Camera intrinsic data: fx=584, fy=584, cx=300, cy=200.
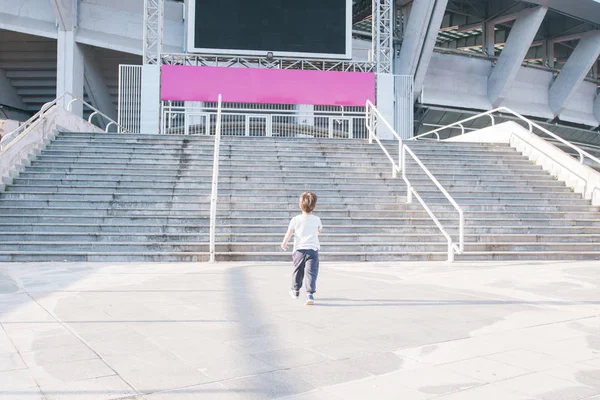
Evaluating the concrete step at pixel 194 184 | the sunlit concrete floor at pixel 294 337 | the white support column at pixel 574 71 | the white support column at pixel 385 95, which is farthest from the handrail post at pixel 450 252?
the white support column at pixel 574 71

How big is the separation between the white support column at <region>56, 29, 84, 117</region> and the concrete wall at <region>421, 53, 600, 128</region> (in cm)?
1656

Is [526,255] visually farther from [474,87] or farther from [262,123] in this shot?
[474,87]

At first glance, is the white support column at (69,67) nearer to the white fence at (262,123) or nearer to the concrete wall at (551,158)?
the white fence at (262,123)

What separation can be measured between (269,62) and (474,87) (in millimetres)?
13665

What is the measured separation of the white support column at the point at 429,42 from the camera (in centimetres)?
2614

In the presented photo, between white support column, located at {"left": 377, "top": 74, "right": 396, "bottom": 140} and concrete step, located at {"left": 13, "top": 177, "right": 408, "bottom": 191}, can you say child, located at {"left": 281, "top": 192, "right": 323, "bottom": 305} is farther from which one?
white support column, located at {"left": 377, "top": 74, "right": 396, "bottom": 140}

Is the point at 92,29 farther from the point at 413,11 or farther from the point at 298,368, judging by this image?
the point at 298,368

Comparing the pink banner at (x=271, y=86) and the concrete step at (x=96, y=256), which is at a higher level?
the pink banner at (x=271, y=86)

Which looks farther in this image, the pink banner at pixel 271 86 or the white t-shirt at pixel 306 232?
the pink banner at pixel 271 86

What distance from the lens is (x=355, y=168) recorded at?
1427 cm

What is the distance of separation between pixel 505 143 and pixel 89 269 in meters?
12.4

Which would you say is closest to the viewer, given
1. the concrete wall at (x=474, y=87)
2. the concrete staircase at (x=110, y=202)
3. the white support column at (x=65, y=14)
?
the concrete staircase at (x=110, y=202)

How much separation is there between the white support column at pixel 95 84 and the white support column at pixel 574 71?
25.4 m

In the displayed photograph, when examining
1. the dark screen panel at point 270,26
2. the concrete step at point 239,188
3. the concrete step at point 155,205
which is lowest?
the concrete step at point 155,205
